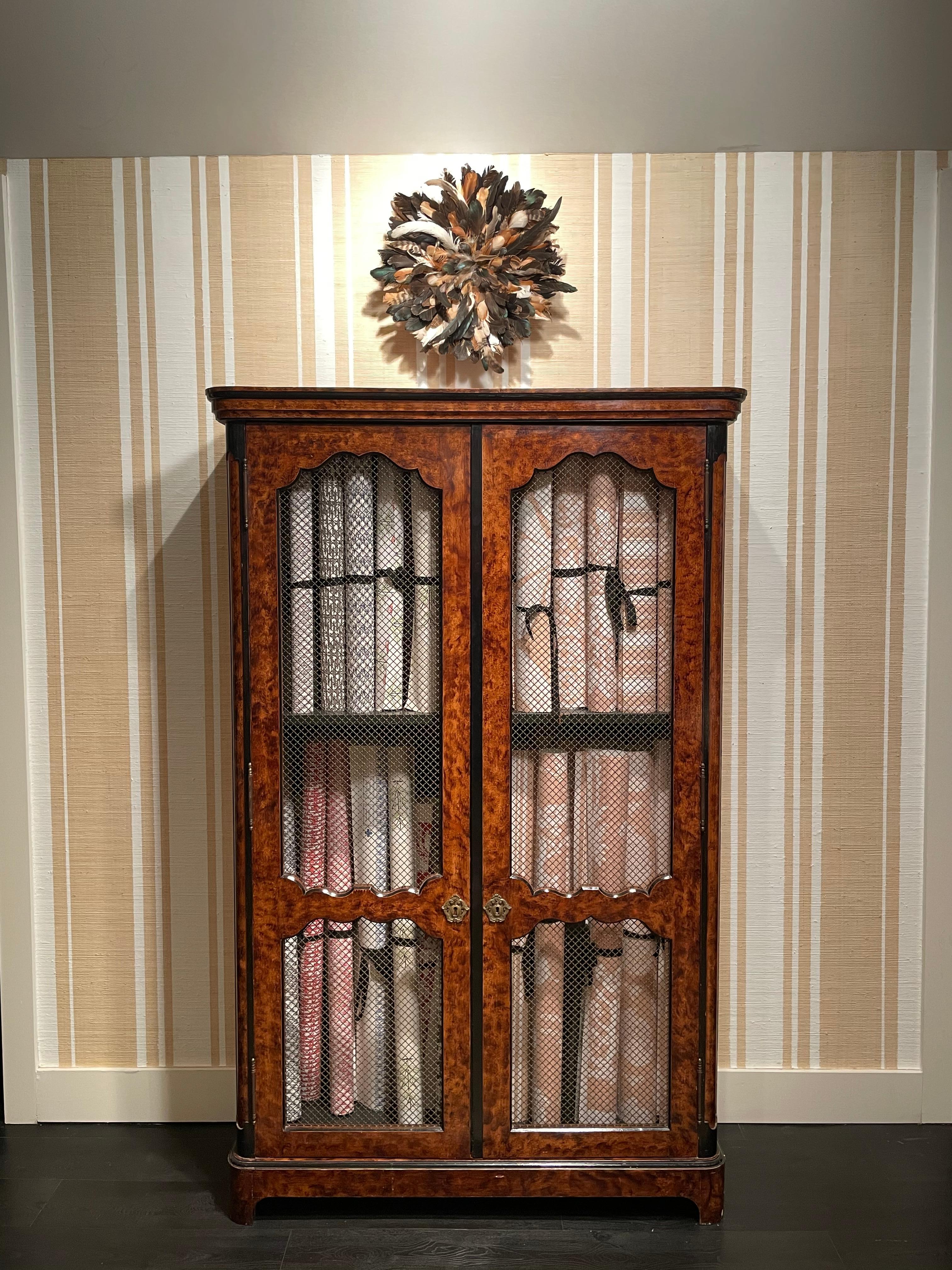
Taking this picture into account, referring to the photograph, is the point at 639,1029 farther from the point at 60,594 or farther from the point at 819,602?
the point at 60,594

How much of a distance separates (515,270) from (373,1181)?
2.03m

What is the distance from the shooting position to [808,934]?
98.0 inches

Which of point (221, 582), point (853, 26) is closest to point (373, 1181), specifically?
point (221, 582)

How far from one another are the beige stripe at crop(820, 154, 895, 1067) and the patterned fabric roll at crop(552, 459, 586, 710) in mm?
779

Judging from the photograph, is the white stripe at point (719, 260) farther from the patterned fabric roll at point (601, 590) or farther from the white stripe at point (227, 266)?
the white stripe at point (227, 266)

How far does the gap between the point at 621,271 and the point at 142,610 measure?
4.70 ft

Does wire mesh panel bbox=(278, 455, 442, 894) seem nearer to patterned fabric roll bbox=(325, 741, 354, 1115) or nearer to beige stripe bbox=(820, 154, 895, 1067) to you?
patterned fabric roll bbox=(325, 741, 354, 1115)

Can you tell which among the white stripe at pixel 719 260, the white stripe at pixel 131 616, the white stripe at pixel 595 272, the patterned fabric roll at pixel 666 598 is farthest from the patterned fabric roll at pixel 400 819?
the white stripe at pixel 719 260

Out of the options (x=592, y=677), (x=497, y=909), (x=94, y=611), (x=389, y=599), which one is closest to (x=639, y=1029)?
(x=497, y=909)

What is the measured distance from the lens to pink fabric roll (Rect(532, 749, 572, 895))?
2043 mm

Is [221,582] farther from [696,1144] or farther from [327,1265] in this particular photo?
[696,1144]

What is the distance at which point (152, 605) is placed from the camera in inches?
97.5

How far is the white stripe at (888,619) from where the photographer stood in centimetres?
242

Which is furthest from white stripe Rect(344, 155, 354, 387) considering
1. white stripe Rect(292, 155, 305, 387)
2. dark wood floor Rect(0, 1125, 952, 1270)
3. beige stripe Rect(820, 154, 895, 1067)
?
dark wood floor Rect(0, 1125, 952, 1270)
